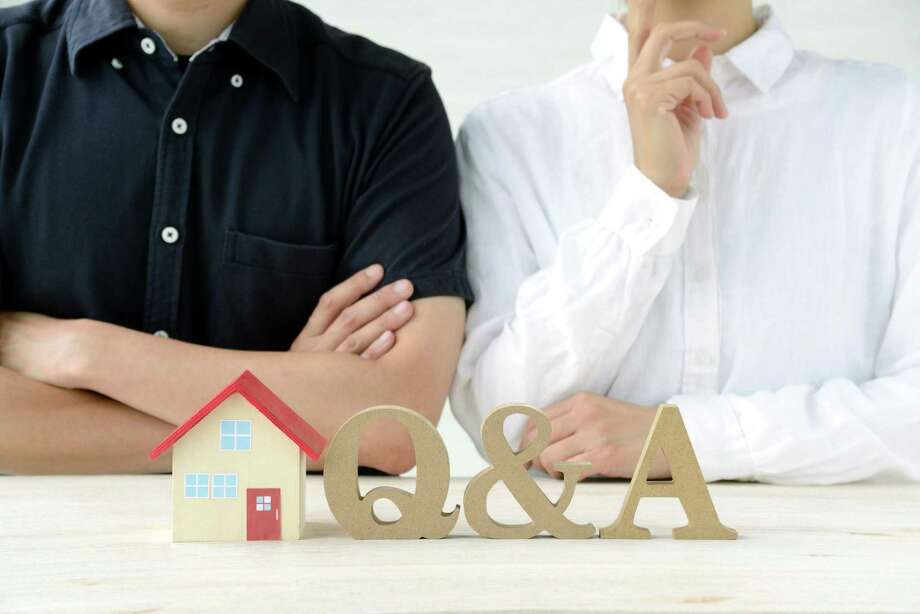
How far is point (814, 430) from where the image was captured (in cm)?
159

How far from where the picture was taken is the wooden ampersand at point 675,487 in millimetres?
1008

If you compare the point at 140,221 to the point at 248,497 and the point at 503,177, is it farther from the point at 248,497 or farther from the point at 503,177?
the point at 248,497

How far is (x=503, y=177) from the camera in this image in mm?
1779

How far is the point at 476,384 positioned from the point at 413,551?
2.46 ft

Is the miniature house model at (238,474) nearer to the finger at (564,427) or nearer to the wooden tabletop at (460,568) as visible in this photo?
the wooden tabletop at (460,568)

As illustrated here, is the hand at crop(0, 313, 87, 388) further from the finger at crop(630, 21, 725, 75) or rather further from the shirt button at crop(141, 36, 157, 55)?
the finger at crop(630, 21, 725, 75)

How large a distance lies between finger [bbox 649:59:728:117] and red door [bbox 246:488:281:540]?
0.86 meters

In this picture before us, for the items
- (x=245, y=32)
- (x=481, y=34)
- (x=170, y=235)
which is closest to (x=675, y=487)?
(x=170, y=235)

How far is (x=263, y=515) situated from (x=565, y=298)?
A: 0.70 metres

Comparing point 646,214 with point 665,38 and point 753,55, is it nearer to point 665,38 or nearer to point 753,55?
point 665,38

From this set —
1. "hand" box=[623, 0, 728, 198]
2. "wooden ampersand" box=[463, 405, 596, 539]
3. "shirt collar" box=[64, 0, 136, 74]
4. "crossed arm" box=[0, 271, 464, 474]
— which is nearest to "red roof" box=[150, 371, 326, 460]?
"wooden ampersand" box=[463, 405, 596, 539]

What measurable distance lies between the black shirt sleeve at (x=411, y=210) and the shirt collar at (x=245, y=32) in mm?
158

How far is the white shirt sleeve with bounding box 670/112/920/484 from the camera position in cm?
158

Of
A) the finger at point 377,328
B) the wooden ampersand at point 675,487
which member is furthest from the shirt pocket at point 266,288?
the wooden ampersand at point 675,487
